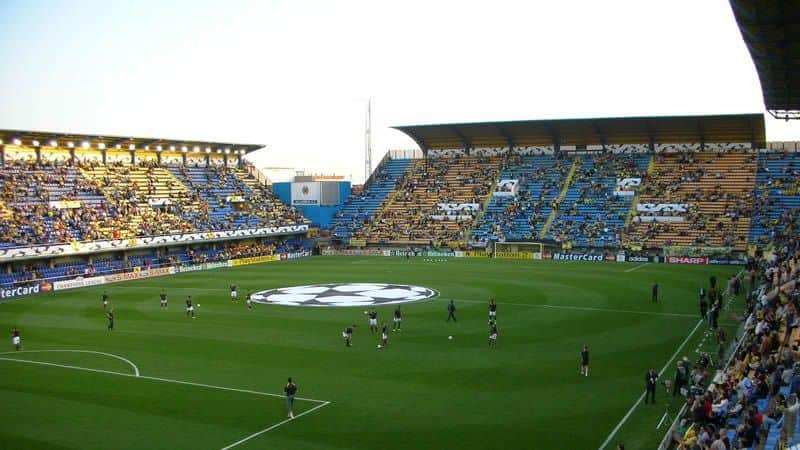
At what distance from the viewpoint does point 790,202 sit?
A: 66625 millimetres

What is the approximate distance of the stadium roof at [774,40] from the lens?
22.0 meters

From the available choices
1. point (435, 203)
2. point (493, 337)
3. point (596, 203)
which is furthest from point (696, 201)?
point (493, 337)

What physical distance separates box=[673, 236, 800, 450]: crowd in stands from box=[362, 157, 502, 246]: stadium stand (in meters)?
52.2

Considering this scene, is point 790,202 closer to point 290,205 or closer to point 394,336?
point 394,336

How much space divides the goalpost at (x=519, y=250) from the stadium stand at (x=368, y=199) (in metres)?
18.8

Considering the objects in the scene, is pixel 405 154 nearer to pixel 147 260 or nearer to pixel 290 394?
pixel 147 260

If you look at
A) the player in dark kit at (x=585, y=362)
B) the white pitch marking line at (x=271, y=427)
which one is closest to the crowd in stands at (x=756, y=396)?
the player in dark kit at (x=585, y=362)

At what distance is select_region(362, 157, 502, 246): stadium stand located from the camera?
7900 cm

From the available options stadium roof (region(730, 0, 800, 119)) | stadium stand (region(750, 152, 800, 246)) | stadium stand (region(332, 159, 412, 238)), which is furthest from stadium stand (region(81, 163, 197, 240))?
stadium stand (region(750, 152, 800, 246))

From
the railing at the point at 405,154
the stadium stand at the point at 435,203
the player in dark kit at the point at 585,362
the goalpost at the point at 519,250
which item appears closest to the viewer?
the player in dark kit at the point at 585,362

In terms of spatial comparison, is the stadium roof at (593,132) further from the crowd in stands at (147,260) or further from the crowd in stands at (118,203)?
the crowd in stands at (147,260)

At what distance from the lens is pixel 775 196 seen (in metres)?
68.3

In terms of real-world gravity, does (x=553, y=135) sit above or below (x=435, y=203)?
above

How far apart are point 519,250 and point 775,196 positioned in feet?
84.6
